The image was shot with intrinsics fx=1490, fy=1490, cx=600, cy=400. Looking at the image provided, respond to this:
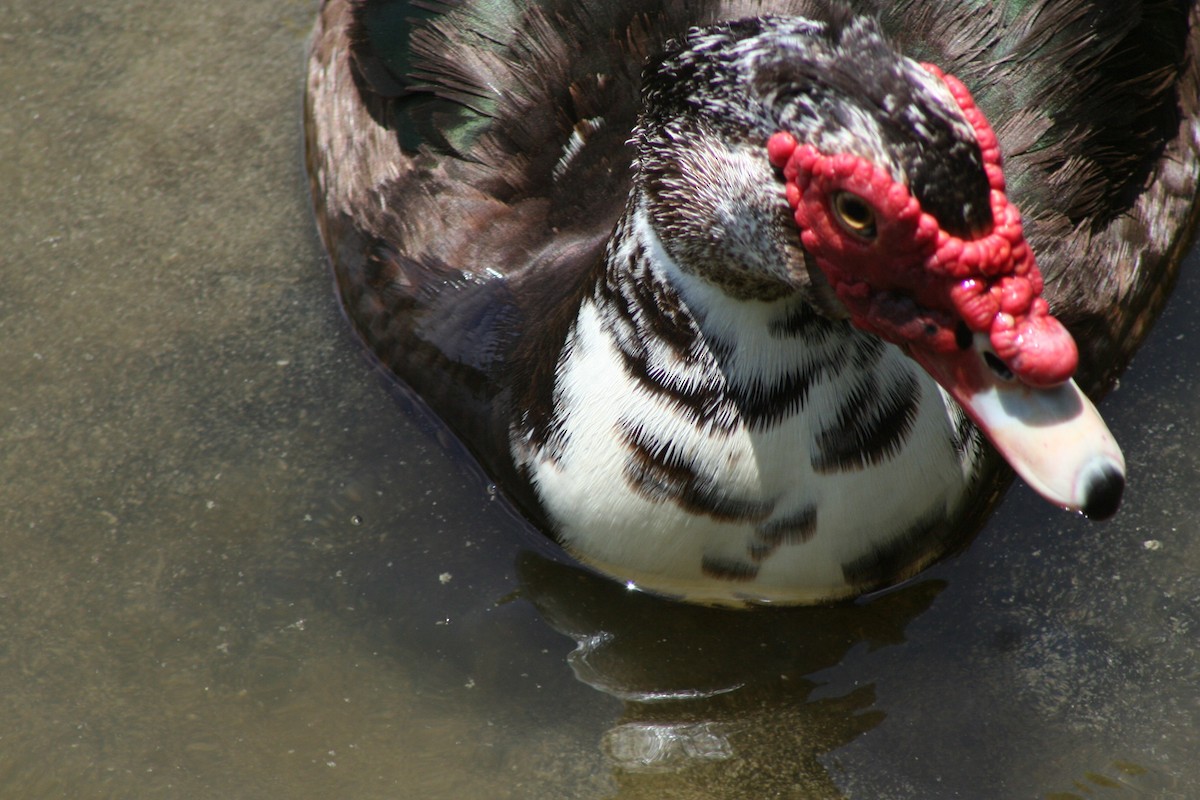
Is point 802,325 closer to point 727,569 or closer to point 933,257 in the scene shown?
point 933,257

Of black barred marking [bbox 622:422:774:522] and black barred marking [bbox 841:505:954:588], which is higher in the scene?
black barred marking [bbox 622:422:774:522]

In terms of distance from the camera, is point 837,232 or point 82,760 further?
point 82,760

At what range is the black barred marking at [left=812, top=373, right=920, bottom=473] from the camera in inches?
131

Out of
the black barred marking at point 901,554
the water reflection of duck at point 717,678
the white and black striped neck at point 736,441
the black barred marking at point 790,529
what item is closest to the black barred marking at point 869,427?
the white and black striped neck at point 736,441

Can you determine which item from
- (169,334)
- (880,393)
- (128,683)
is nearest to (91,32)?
(169,334)

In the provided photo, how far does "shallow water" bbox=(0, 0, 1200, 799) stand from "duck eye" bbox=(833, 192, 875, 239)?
50.3 inches

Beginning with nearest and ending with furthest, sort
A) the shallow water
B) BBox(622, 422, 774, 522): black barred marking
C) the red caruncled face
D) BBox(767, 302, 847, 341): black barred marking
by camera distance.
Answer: the red caruncled face < BBox(767, 302, 847, 341): black barred marking < BBox(622, 422, 774, 522): black barred marking < the shallow water

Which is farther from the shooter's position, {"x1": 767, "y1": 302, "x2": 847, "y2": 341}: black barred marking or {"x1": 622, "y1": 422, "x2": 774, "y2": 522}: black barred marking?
{"x1": 622, "y1": 422, "x2": 774, "y2": 522}: black barred marking

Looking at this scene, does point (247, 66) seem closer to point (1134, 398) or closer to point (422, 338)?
point (422, 338)

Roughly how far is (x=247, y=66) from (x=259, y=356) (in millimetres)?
1362

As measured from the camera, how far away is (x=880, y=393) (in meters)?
3.34

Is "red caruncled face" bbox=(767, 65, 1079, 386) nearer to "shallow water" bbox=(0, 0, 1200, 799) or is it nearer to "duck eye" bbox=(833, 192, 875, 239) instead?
"duck eye" bbox=(833, 192, 875, 239)

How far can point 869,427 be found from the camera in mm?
3355

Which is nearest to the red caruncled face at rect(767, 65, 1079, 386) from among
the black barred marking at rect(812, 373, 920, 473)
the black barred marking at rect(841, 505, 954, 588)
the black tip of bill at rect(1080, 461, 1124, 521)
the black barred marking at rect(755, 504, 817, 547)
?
the black tip of bill at rect(1080, 461, 1124, 521)
